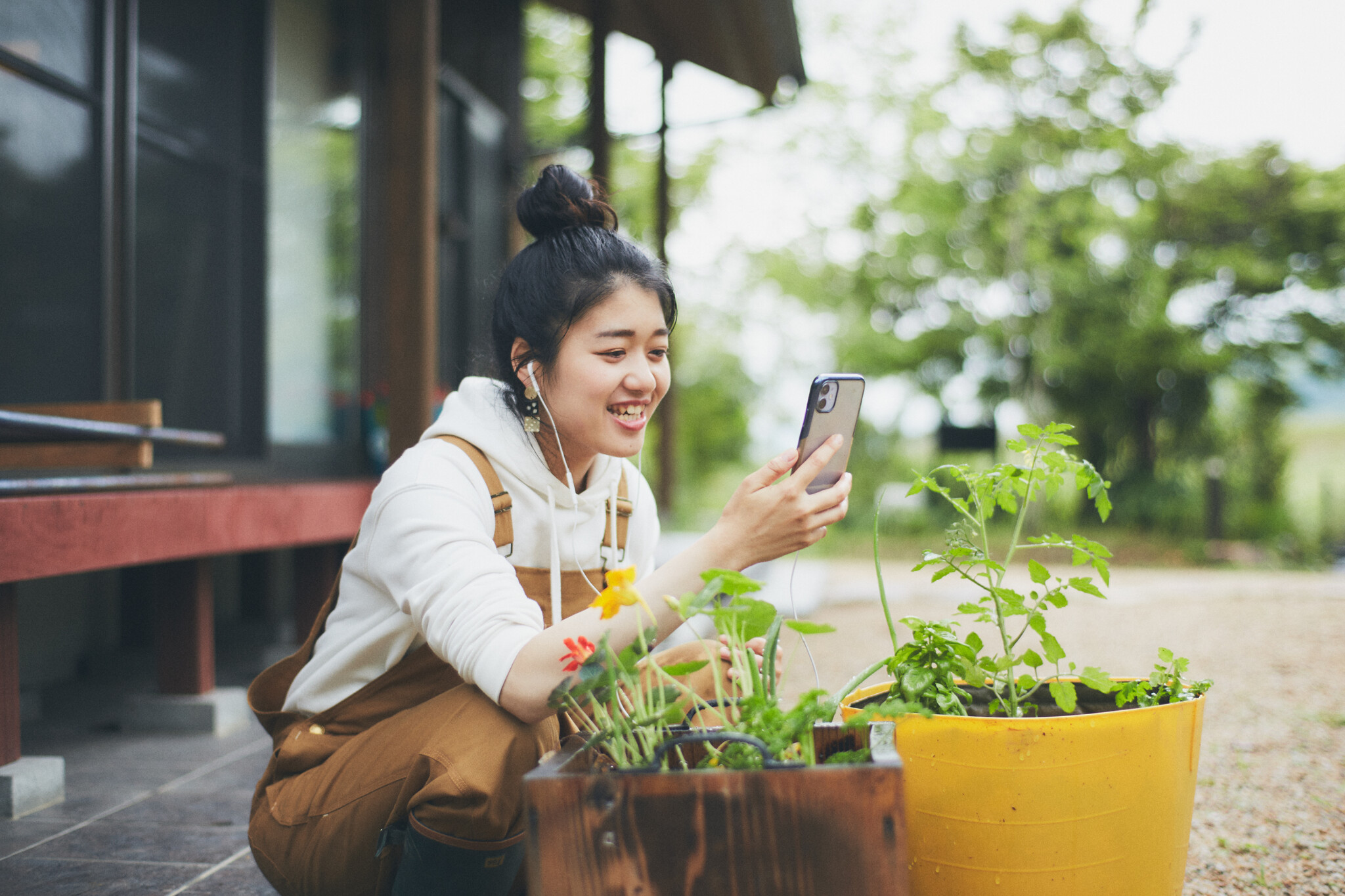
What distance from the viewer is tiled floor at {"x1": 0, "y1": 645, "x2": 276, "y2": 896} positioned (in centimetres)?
180

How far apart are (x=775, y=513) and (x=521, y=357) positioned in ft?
2.02

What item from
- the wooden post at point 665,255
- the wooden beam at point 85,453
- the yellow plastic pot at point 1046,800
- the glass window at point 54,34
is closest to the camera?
the yellow plastic pot at point 1046,800

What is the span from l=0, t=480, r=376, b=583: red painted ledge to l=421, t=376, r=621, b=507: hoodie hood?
1.11 metres

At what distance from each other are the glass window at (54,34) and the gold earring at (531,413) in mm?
2642

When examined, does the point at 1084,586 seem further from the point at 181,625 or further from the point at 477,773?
the point at 181,625

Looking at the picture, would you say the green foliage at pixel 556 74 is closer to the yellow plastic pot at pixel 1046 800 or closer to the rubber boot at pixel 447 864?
the rubber boot at pixel 447 864

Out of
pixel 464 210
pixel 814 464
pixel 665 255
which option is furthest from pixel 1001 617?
pixel 464 210

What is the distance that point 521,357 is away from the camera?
1.64 meters

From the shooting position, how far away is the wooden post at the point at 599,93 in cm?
577

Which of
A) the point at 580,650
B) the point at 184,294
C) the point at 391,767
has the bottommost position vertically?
the point at 391,767

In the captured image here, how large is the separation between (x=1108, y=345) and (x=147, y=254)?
916 cm

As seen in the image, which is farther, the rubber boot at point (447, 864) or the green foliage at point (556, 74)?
the green foliage at point (556, 74)

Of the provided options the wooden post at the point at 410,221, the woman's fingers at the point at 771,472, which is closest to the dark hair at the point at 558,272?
the woman's fingers at the point at 771,472

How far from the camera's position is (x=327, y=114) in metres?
5.02
